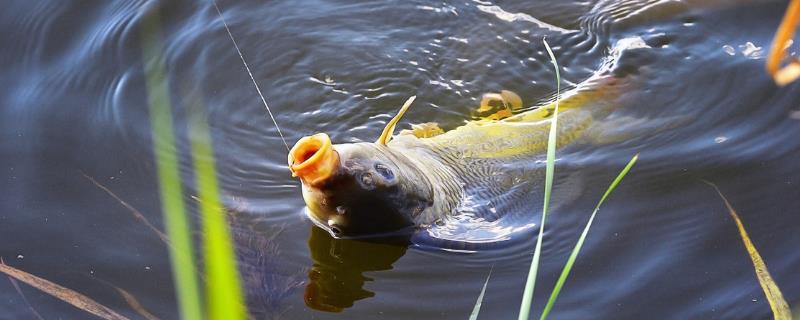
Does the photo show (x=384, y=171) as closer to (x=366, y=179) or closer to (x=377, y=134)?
(x=366, y=179)

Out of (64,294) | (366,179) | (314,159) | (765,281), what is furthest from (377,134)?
(765,281)

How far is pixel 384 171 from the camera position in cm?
365

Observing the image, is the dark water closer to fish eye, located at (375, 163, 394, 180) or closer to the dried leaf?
the dried leaf

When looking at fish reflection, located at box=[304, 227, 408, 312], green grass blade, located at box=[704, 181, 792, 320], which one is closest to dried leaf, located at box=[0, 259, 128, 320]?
fish reflection, located at box=[304, 227, 408, 312]

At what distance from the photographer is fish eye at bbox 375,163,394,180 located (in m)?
3.63

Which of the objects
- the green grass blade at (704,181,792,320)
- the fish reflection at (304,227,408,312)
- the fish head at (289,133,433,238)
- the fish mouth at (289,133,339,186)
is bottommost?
the fish reflection at (304,227,408,312)

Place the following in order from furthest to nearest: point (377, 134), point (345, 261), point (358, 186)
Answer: point (377, 134), point (345, 261), point (358, 186)

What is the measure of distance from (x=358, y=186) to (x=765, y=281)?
164cm

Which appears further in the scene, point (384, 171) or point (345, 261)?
point (345, 261)

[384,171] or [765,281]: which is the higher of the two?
[384,171]

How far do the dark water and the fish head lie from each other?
22 cm

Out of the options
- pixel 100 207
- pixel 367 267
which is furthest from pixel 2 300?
pixel 367 267

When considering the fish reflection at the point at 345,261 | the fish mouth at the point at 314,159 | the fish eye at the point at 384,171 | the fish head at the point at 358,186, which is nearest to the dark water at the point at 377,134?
the fish reflection at the point at 345,261

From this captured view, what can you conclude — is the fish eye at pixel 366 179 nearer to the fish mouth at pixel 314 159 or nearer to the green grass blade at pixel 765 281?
the fish mouth at pixel 314 159
